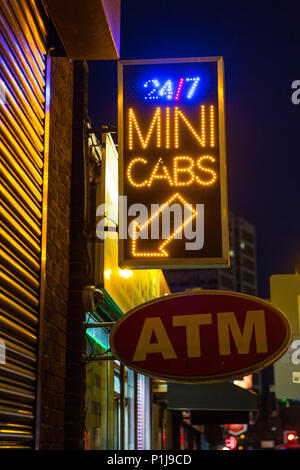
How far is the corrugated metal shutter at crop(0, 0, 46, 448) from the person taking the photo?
5410 mm

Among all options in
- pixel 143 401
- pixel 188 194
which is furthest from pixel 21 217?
pixel 143 401

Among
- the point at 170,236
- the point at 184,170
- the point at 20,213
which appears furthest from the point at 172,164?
the point at 20,213

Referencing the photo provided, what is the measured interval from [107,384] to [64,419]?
12.7 feet

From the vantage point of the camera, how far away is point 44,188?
6.67 metres

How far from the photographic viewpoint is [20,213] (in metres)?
5.79

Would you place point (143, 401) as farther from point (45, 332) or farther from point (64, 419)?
point (45, 332)

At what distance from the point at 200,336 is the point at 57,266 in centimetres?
168

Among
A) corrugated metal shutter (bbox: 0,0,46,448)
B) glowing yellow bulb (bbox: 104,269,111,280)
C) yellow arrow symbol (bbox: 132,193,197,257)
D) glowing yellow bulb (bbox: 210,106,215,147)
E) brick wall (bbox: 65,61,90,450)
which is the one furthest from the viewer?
glowing yellow bulb (bbox: 104,269,111,280)

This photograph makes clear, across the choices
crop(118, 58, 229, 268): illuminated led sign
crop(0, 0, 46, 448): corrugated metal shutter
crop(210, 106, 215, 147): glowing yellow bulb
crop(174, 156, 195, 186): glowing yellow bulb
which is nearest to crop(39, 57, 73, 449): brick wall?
crop(0, 0, 46, 448): corrugated metal shutter

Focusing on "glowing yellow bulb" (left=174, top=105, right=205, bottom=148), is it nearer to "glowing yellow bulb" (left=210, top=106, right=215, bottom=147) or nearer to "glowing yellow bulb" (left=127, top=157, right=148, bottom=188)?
"glowing yellow bulb" (left=210, top=106, right=215, bottom=147)

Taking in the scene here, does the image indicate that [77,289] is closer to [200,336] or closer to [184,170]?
[184,170]

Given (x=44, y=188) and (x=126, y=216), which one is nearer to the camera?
(x=44, y=188)

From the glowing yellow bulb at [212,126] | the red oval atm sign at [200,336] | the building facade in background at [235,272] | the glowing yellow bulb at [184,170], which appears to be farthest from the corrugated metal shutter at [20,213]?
the building facade in background at [235,272]

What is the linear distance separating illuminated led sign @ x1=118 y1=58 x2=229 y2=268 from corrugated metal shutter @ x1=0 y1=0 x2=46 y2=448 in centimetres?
103
